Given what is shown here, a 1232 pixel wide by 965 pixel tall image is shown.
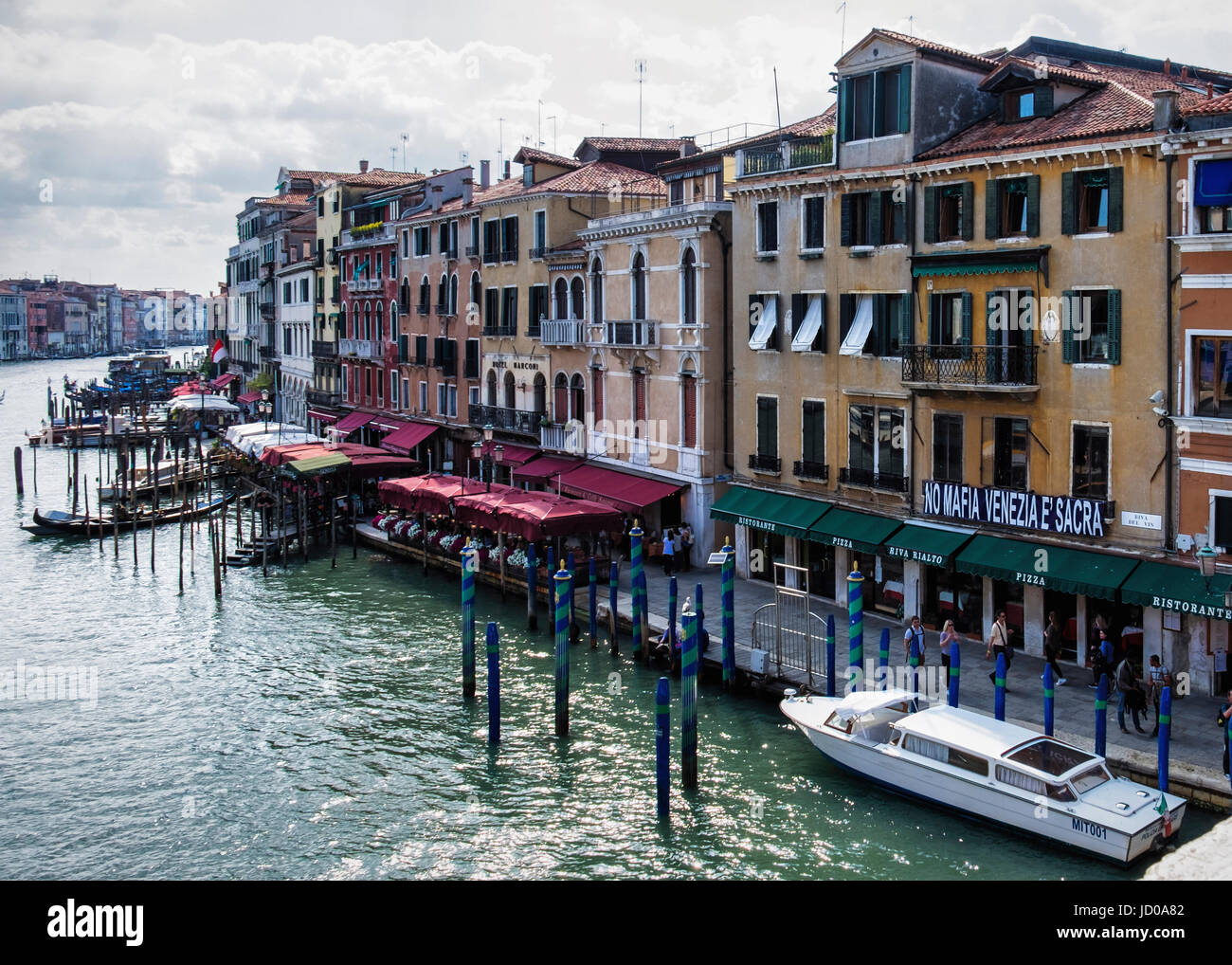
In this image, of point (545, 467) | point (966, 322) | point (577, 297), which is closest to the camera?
point (966, 322)

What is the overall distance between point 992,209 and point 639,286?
49.2 ft

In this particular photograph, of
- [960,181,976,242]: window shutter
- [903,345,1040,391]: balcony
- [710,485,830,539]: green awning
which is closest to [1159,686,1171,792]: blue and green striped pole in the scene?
[903,345,1040,391]: balcony

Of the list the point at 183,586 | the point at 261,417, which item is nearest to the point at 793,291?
the point at 183,586

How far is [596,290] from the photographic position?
43062 mm

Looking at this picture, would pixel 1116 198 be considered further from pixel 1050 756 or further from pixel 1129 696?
pixel 1050 756

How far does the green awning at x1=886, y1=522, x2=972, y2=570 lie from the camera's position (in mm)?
27891

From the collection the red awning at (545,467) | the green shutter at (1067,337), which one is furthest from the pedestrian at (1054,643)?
the red awning at (545,467)

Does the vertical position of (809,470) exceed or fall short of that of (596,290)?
it falls short

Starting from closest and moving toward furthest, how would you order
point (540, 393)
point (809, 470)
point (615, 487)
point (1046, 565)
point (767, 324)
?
point (1046, 565) < point (809, 470) < point (767, 324) < point (615, 487) < point (540, 393)

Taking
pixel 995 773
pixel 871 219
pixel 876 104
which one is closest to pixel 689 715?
pixel 995 773

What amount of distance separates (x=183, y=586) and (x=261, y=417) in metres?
44.7

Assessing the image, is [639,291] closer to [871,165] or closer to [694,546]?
[694,546]

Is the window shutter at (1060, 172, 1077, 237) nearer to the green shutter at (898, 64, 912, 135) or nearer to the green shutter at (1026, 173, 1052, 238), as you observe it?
the green shutter at (1026, 173, 1052, 238)

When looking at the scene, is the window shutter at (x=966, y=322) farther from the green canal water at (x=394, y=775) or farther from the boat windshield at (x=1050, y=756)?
the boat windshield at (x=1050, y=756)
